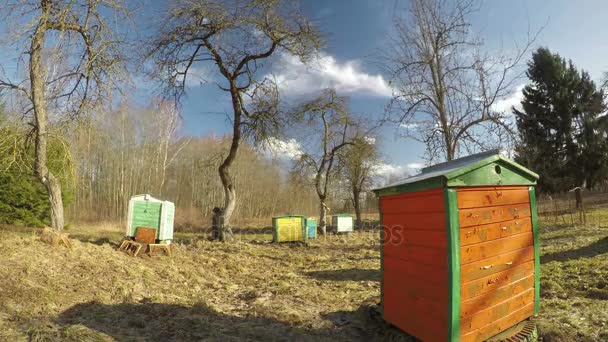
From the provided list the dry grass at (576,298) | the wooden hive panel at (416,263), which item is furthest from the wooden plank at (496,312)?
the dry grass at (576,298)

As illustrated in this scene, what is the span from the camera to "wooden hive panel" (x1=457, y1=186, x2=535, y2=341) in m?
3.10

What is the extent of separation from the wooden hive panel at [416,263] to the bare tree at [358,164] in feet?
61.1

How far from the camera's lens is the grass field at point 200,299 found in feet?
12.5

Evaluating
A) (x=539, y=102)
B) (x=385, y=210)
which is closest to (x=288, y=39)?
(x=385, y=210)

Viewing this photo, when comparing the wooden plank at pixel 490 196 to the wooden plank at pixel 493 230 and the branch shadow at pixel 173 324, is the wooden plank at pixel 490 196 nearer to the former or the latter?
the wooden plank at pixel 493 230

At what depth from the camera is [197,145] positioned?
38625 mm

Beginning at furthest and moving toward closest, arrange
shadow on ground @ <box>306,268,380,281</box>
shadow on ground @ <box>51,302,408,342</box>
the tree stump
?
shadow on ground @ <box>306,268,380,281</box> → the tree stump → shadow on ground @ <box>51,302,408,342</box>

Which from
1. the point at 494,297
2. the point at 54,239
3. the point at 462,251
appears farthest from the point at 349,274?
the point at 54,239

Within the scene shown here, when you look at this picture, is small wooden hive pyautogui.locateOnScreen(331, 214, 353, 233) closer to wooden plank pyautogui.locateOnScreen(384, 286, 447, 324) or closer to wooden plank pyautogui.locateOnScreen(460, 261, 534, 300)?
wooden plank pyautogui.locateOnScreen(384, 286, 447, 324)

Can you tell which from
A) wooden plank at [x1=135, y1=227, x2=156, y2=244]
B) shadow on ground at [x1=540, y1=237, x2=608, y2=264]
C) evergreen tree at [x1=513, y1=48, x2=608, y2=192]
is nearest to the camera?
shadow on ground at [x1=540, y1=237, x2=608, y2=264]

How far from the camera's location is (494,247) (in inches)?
132

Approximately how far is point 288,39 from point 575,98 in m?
25.5

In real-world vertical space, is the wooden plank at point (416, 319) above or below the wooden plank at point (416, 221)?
below

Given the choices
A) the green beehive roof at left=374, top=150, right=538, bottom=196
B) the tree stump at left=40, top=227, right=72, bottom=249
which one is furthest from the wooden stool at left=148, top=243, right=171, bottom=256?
the green beehive roof at left=374, top=150, right=538, bottom=196
